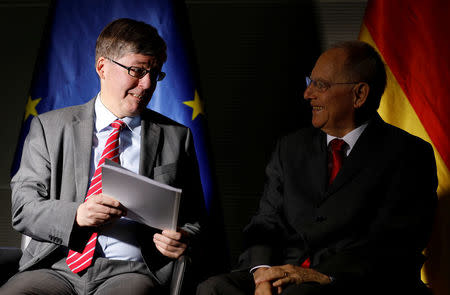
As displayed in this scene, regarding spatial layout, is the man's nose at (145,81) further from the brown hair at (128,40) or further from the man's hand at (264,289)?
the man's hand at (264,289)

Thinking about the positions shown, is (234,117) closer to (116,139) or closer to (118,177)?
(116,139)

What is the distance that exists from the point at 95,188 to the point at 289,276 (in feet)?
2.57

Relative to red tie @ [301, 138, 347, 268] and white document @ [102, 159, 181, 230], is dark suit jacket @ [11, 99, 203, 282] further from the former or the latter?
red tie @ [301, 138, 347, 268]

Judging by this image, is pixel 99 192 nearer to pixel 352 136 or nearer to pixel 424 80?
pixel 352 136

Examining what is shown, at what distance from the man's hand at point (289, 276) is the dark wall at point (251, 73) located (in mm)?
1327

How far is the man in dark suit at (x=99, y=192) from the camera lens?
1.67 meters

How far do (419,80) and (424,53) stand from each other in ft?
0.42

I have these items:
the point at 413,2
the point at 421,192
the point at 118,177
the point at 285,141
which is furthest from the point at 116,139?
the point at 413,2

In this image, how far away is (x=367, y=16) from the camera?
103 inches

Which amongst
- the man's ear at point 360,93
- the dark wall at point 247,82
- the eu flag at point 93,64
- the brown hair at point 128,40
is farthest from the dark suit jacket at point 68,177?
the dark wall at point 247,82

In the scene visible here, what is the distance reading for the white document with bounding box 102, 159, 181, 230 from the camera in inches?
59.5

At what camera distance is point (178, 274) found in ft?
5.49

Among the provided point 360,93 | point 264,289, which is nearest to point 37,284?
point 264,289

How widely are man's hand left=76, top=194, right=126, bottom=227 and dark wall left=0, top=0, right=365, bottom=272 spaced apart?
143 centimetres
